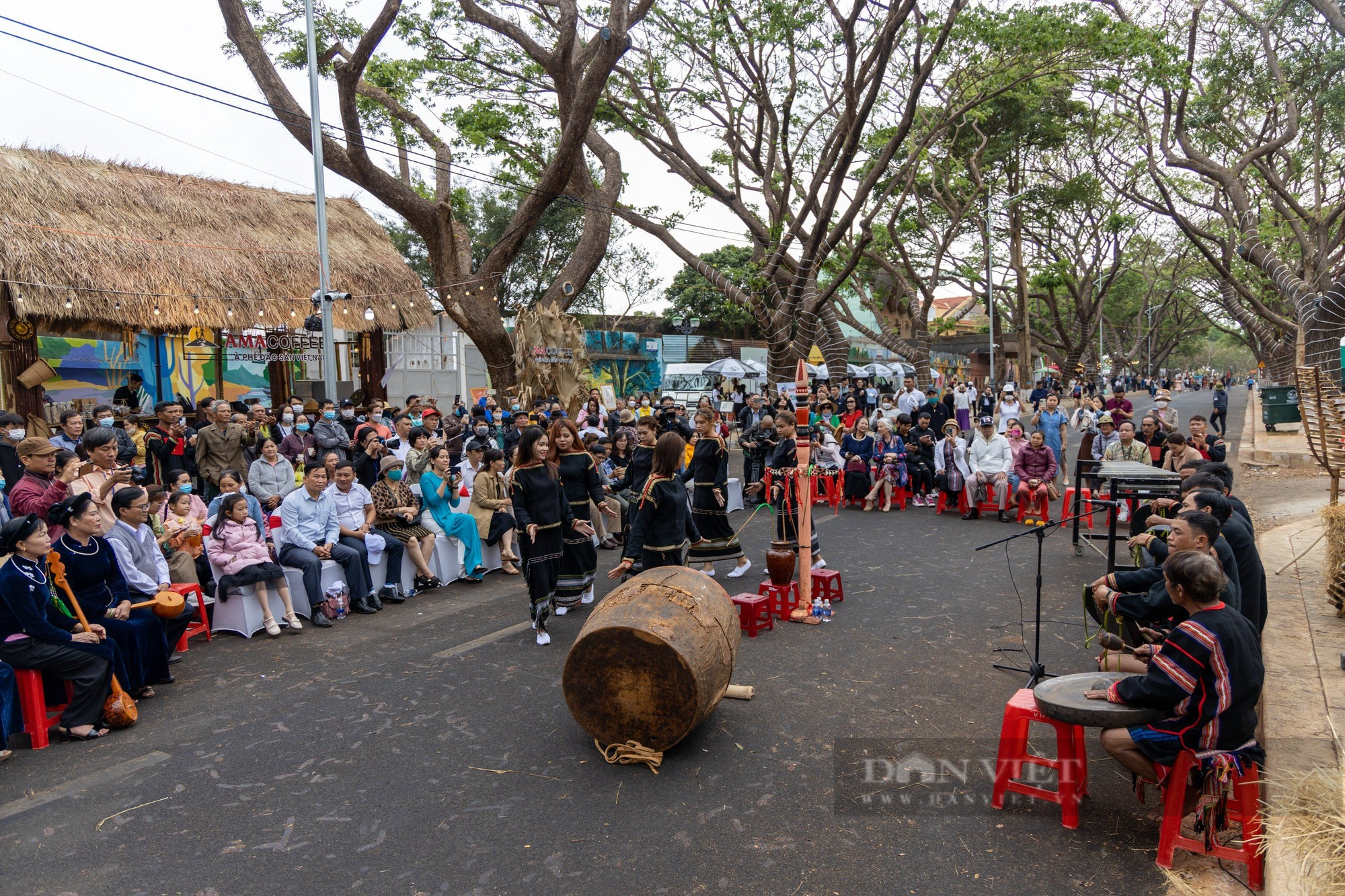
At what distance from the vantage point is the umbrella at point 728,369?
A: 82.3 ft

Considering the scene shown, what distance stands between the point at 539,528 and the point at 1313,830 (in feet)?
17.4

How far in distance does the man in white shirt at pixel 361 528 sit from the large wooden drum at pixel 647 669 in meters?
4.21

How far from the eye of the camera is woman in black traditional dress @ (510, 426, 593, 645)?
691 centimetres

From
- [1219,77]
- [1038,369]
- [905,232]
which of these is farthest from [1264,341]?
[1038,369]

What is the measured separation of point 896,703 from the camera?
5418mm

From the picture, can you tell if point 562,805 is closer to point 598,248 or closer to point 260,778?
point 260,778

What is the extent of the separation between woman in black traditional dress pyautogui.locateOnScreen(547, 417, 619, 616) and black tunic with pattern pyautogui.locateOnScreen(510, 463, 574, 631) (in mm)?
235

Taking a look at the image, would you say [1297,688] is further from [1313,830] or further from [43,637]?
[43,637]

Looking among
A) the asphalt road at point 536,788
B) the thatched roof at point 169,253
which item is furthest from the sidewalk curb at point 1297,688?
the thatched roof at point 169,253

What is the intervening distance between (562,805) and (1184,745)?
2.87m

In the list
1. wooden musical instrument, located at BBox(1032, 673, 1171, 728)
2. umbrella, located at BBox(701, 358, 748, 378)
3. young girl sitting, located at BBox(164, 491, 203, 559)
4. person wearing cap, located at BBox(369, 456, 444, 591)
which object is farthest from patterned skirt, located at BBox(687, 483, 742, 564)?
umbrella, located at BBox(701, 358, 748, 378)

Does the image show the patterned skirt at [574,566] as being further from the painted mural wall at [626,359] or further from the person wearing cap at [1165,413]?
the painted mural wall at [626,359]

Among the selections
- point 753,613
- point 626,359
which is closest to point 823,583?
point 753,613
